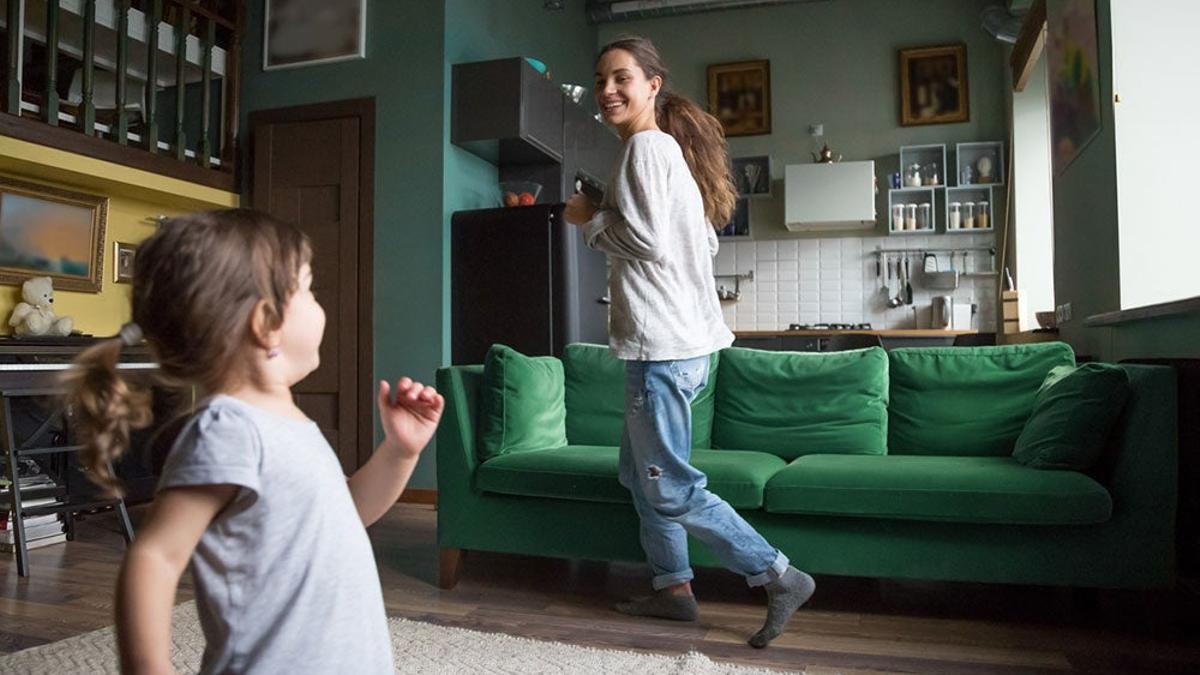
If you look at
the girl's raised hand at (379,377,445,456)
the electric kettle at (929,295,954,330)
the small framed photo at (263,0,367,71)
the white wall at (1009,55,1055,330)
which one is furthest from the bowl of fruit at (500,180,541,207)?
the girl's raised hand at (379,377,445,456)

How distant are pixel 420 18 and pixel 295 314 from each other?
404 cm

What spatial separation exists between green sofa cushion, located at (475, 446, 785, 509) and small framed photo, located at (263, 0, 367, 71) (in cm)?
296

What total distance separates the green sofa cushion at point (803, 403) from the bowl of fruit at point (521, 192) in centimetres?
211

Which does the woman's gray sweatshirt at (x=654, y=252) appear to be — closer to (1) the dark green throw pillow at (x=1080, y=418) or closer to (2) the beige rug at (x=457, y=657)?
(2) the beige rug at (x=457, y=657)

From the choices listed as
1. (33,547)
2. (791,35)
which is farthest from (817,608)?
(791,35)

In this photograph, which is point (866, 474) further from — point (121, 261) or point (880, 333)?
point (121, 261)

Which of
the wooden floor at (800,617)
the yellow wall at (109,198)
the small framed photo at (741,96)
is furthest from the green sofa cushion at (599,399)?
the small framed photo at (741,96)

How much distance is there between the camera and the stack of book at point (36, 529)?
3350 millimetres

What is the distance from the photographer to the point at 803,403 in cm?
299

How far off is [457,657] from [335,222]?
3.22m

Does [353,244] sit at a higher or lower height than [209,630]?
higher

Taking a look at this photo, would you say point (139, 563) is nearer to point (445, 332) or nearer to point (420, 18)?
point (445, 332)

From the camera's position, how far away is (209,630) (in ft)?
2.93

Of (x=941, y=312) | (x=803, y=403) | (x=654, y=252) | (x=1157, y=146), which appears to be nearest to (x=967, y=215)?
(x=941, y=312)
